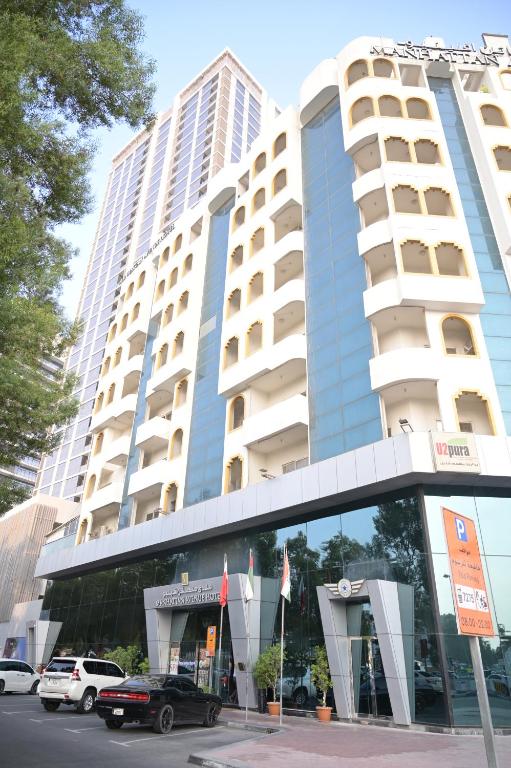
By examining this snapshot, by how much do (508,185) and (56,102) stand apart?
73.7 feet

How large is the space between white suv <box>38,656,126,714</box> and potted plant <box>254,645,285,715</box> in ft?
19.2

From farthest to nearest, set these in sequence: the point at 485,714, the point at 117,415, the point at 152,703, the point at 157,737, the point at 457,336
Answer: the point at 117,415, the point at 457,336, the point at 152,703, the point at 157,737, the point at 485,714

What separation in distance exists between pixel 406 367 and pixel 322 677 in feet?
40.0

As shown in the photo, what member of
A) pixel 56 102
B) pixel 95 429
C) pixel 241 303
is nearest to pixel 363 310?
pixel 241 303

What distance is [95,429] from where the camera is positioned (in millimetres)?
43062

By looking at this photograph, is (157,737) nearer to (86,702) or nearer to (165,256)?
(86,702)

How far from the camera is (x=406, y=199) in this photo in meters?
27.0

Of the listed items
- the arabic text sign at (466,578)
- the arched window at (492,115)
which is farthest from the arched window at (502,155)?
the arabic text sign at (466,578)

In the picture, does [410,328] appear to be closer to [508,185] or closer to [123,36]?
[508,185]

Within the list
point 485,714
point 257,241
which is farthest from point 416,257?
point 485,714

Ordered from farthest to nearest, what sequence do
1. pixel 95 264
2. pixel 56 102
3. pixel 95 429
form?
1. pixel 95 264
2. pixel 95 429
3. pixel 56 102

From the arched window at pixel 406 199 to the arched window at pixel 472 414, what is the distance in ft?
33.7

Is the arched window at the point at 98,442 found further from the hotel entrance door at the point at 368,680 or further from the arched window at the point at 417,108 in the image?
the arched window at the point at 417,108

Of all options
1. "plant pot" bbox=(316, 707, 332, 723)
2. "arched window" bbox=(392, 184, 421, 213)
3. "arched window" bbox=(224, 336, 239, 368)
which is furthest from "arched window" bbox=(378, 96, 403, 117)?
"plant pot" bbox=(316, 707, 332, 723)
